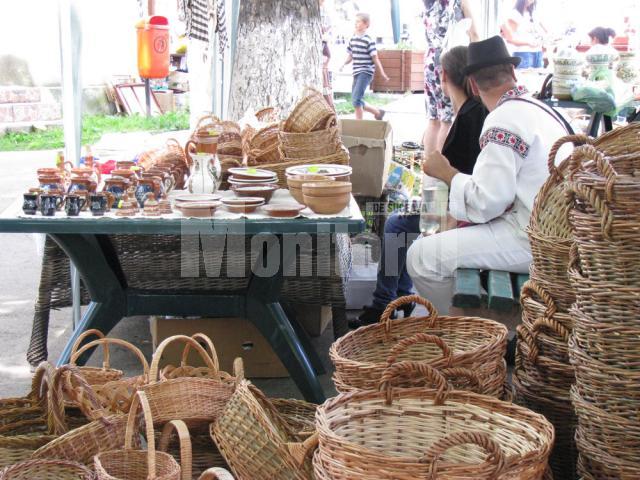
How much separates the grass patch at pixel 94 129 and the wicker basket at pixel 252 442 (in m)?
8.35

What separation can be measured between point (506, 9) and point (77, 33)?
10.6 meters

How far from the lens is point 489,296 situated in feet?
10.8

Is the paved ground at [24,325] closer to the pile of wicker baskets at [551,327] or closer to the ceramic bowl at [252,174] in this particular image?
the ceramic bowl at [252,174]

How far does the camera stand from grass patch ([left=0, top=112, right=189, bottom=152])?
34.5 ft

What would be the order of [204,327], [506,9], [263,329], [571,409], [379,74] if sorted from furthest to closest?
[379,74] < [506,9] < [204,327] < [263,329] < [571,409]

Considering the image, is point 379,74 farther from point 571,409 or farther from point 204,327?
point 571,409

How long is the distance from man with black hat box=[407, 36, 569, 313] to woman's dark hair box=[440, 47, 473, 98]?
0.69 metres

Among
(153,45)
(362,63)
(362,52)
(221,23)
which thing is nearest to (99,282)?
(221,23)

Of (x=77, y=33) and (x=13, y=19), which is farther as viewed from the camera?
(x=13, y=19)

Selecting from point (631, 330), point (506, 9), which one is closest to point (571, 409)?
point (631, 330)

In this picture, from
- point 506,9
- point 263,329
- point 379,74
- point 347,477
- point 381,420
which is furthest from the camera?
point 379,74

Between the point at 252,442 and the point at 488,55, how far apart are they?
→ 2386mm

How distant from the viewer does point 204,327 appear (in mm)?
3773

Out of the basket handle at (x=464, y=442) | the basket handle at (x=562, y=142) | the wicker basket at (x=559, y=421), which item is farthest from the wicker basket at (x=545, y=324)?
the basket handle at (x=464, y=442)
